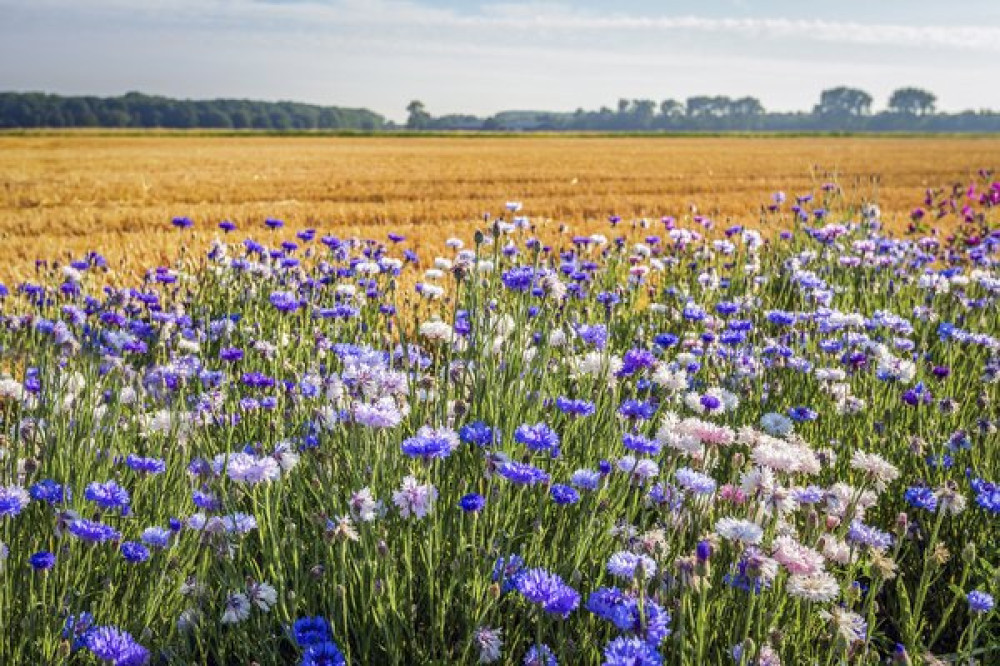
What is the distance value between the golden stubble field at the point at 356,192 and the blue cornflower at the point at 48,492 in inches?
259

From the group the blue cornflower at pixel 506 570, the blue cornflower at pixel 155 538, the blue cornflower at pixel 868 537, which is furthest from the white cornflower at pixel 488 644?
the blue cornflower at pixel 868 537

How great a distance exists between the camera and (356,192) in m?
19.4

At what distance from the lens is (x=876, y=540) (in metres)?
Answer: 2.33

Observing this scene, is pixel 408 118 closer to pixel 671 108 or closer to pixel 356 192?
pixel 671 108

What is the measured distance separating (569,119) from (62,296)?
Answer: 179 m

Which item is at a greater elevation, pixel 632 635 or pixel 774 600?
pixel 632 635

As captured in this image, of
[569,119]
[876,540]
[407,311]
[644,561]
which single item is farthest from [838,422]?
[569,119]

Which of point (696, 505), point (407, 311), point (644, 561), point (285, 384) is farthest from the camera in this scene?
point (407, 311)

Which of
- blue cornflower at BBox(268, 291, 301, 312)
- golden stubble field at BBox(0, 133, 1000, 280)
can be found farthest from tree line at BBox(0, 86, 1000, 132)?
blue cornflower at BBox(268, 291, 301, 312)

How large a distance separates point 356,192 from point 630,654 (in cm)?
1856

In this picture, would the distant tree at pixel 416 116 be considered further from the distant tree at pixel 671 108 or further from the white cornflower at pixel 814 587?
the white cornflower at pixel 814 587

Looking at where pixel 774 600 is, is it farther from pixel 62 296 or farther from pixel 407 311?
pixel 62 296

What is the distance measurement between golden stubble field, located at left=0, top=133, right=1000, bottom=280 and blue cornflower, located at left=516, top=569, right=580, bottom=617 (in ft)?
21.9

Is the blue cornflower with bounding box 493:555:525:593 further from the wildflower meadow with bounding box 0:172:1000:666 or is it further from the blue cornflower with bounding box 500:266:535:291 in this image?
the blue cornflower with bounding box 500:266:535:291
